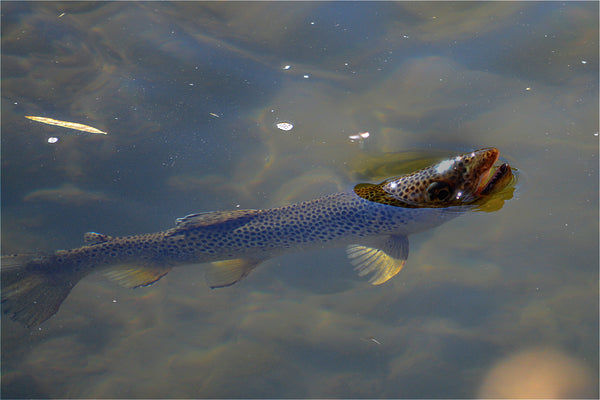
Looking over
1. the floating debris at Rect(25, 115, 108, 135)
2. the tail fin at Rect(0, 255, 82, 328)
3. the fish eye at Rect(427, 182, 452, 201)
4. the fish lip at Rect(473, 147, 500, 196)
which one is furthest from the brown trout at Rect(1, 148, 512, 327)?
the floating debris at Rect(25, 115, 108, 135)

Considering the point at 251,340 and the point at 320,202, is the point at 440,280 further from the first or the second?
the point at 251,340

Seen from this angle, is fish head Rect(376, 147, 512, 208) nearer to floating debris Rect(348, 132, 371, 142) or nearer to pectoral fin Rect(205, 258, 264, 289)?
floating debris Rect(348, 132, 371, 142)

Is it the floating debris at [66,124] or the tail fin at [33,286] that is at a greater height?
the floating debris at [66,124]

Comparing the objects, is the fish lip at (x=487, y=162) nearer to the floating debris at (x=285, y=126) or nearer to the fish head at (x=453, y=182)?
the fish head at (x=453, y=182)

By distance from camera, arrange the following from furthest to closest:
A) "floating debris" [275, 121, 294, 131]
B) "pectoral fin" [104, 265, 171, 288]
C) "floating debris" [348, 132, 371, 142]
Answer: "floating debris" [275, 121, 294, 131] → "floating debris" [348, 132, 371, 142] → "pectoral fin" [104, 265, 171, 288]

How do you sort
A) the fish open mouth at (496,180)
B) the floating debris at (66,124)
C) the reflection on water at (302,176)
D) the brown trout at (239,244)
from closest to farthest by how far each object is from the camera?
the reflection on water at (302,176), the fish open mouth at (496,180), the brown trout at (239,244), the floating debris at (66,124)

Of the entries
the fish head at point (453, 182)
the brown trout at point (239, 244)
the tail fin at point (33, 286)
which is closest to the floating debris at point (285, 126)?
the brown trout at point (239, 244)

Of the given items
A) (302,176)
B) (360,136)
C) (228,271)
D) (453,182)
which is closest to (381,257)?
(453,182)
